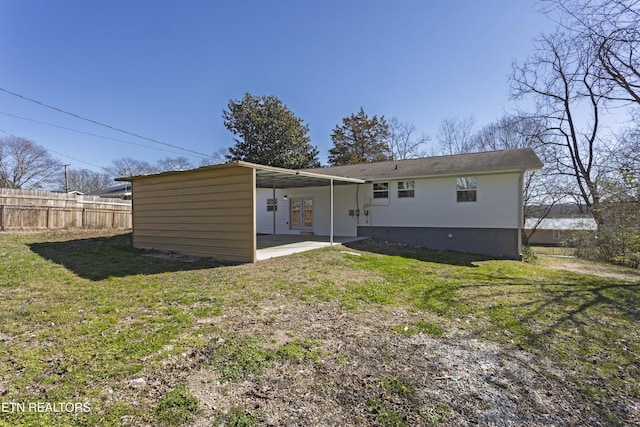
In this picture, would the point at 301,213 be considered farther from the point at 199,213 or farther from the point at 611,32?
the point at 611,32

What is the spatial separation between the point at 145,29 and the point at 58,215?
8835 mm

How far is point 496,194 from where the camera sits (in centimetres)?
1043

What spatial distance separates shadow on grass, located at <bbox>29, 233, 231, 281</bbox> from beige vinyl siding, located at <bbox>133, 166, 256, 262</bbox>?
463mm

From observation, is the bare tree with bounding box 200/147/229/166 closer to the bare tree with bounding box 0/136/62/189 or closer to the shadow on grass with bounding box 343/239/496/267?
the bare tree with bounding box 0/136/62/189

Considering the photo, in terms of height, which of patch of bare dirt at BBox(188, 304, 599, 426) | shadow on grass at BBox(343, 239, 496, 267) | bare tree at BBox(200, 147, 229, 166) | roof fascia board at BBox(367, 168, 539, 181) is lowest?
patch of bare dirt at BBox(188, 304, 599, 426)

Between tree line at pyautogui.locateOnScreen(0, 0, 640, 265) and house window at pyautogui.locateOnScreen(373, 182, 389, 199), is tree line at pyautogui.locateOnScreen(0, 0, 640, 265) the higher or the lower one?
the higher one

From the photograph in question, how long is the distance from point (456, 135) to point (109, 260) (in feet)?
88.6

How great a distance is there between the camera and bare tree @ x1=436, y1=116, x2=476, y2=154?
25797mm

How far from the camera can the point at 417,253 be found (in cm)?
1016

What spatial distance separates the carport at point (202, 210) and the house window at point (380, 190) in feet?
15.3

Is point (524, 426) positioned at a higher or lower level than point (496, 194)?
lower

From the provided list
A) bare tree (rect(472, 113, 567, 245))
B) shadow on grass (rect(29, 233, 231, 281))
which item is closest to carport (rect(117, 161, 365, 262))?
shadow on grass (rect(29, 233, 231, 281))

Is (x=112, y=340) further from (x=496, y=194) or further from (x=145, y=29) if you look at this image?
(x=145, y=29)

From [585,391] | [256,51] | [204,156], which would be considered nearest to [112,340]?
[585,391]
